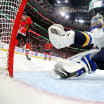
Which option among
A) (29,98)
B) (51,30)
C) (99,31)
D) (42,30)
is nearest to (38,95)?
(29,98)

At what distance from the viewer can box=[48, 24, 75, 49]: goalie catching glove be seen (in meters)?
0.89

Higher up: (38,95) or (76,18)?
(76,18)

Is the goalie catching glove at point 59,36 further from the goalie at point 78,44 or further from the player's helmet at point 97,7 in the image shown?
the player's helmet at point 97,7

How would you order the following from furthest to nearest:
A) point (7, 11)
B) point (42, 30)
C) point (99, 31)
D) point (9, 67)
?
point (42, 30) < point (99, 31) < point (7, 11) < point (9, 67)

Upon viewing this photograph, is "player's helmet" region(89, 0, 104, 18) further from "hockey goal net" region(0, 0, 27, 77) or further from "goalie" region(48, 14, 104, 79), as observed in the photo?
"hockey goal net" region(0, 0, 27, 77)

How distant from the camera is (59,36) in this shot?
893 mm

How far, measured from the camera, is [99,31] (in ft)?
3.50

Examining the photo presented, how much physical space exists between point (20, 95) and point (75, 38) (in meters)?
0.66

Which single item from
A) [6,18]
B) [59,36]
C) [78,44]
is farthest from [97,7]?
[6,18]

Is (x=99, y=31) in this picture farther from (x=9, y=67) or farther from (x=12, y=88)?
(x=12, y=88)

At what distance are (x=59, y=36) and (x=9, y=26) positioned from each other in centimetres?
32

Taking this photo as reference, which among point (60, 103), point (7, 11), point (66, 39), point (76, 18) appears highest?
point (76, 18)

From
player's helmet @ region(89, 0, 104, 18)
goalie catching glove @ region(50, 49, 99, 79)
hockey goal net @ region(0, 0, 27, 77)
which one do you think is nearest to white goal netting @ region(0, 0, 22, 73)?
hockey goal net @ region(0, 0, 27, 77)

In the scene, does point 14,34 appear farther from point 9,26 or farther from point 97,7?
point 97,7
